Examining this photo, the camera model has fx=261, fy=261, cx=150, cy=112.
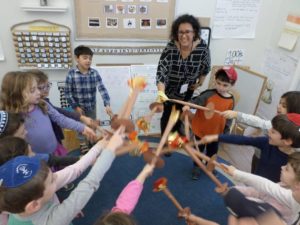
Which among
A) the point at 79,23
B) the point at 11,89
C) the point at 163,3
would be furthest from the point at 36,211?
the point at 163,3

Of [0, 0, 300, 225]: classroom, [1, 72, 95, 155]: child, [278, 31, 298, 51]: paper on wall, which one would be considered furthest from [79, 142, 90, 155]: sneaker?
[278, 31, 298, 51]: paper on wall

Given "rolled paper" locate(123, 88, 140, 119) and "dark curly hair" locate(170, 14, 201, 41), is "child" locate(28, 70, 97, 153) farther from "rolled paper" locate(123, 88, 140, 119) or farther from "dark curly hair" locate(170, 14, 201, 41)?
"dark curly hair" locate(170, 14, 201, 41)

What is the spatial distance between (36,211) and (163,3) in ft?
7.85

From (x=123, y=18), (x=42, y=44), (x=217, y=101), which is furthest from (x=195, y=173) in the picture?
(x=42, y=44)

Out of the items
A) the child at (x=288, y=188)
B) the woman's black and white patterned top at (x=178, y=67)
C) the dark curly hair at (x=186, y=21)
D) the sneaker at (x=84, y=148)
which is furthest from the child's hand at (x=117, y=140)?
the sneaker at (x=84, y=148)

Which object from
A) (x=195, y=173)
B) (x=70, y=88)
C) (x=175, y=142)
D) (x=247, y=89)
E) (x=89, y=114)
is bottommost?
(x=195, y=173)

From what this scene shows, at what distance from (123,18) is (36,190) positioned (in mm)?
2203

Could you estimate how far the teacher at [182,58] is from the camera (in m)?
2.27

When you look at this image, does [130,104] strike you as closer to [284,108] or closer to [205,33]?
[284,108]

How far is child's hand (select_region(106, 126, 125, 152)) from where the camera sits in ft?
3.56

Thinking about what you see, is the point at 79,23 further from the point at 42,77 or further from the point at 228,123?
the point at 228,123

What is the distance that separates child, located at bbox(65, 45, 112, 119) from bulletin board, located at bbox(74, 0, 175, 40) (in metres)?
0.45

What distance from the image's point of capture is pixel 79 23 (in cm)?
267

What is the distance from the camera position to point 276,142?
1.50 meters
